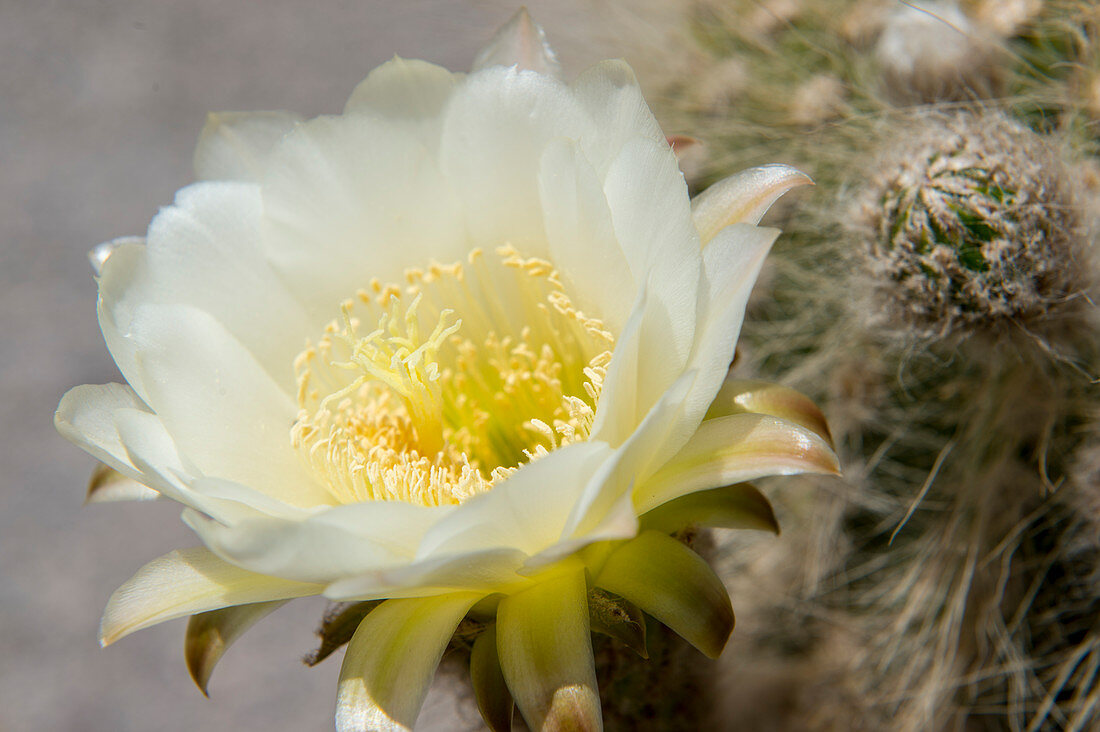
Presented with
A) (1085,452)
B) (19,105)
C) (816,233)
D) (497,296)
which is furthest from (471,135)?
(19,105)

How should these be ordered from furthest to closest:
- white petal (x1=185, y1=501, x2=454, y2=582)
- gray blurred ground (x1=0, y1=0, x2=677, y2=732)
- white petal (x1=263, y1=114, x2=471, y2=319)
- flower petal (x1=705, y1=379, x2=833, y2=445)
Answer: gray blurred ground (x1=0, y1=0, x2=677, y2=732) < white petal (x1=263, y1=114, x2=471, y2=319) < flower petal (x1=705, y1=379, x2=833, y2=445) < white petal (x1=185, y1=501, x2=454, y2=582)

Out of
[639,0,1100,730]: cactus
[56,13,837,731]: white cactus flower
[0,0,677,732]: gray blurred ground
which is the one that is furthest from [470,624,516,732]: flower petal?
[0,0,677,732]: gray blurred ground

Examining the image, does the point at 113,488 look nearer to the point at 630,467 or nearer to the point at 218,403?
the point at 218,403

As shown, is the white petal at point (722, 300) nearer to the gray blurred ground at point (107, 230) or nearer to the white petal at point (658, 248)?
the white petal at point (658, 248)

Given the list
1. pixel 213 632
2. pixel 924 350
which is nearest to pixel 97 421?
pixel 213 632

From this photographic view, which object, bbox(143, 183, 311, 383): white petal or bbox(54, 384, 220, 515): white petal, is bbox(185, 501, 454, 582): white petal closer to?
bbox(54, 384, 220, 515): white petal

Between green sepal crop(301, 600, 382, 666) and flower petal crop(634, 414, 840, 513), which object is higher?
flower petal crop(634, 414, 840, 513)

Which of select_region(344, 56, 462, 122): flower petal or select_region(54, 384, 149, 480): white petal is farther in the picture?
select_region(344, 56, 462, 122): flower petal
